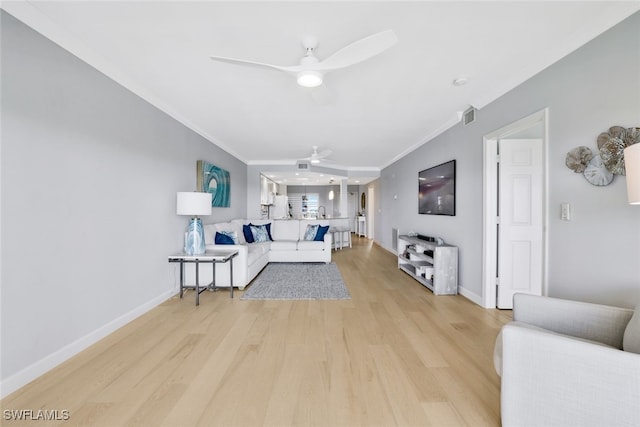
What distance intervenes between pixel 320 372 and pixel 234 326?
1.13m

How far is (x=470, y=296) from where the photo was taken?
132 inches

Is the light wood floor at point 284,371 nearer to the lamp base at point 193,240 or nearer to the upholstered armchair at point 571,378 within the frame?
the upholstered armchair at point 571,378

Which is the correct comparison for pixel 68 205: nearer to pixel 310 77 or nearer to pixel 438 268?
pixel 310 77

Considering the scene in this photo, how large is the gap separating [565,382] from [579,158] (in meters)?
1.56

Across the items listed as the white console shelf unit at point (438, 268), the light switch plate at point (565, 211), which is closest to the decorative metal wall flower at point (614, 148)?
the light switch plate at point (565, 211)

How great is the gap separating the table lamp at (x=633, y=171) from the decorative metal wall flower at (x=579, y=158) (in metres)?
0.72

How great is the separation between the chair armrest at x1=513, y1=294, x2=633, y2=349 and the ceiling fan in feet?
5.94

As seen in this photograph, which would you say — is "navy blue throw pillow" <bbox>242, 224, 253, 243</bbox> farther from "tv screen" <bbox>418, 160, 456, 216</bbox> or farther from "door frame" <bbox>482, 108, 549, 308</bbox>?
"door frame" <bbox>482, 108, 549, 308</bbox>

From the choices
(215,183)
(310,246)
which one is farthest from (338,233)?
(215,183)

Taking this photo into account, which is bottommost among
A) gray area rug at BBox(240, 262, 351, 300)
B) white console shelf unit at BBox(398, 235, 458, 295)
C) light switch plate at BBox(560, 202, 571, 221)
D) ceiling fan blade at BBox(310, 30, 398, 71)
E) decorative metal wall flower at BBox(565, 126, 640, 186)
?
gray area rug at BBox(240, 262, 351, 300)

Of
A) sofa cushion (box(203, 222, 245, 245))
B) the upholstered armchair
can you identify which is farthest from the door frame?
sofa cushion (box(203, 222, 245, 245))

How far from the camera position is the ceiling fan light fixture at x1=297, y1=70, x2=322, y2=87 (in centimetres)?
194

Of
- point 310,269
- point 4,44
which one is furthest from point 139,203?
point 310,269

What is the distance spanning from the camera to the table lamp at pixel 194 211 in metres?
3.17
